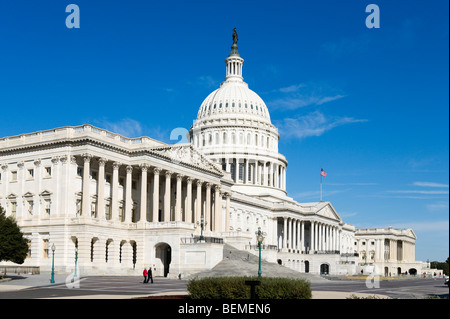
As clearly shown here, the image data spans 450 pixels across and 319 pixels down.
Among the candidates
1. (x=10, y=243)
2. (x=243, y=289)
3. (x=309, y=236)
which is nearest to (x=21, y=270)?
(x=10, y=243)

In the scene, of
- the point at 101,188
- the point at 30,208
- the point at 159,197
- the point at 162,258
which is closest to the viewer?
the point at 101,188

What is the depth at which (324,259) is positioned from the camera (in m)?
142

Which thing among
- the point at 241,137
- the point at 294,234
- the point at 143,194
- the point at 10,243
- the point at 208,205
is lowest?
the point at 294,234

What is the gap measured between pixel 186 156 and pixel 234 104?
2680 inches

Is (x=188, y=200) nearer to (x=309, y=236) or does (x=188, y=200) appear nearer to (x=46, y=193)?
(x=46, y=193)

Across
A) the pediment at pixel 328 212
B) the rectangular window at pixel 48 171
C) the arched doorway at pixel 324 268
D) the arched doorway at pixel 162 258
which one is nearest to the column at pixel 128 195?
the arched doorway at pixel 162 258

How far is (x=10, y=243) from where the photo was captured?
215 feet

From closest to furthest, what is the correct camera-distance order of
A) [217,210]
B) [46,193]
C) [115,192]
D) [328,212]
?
[46,193] < [115,192] < [217,210] < [328,212]

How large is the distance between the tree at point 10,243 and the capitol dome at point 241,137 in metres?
88.4

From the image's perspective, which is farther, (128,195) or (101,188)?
(128,195)

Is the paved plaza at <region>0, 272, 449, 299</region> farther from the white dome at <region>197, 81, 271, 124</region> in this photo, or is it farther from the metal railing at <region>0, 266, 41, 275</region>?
the white dome at <region>197, 81, 271, 124</region>

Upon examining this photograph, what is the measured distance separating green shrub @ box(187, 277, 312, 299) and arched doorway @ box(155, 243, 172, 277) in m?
53.0

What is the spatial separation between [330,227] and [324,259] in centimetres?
2522

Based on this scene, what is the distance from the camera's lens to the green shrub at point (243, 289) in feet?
103
